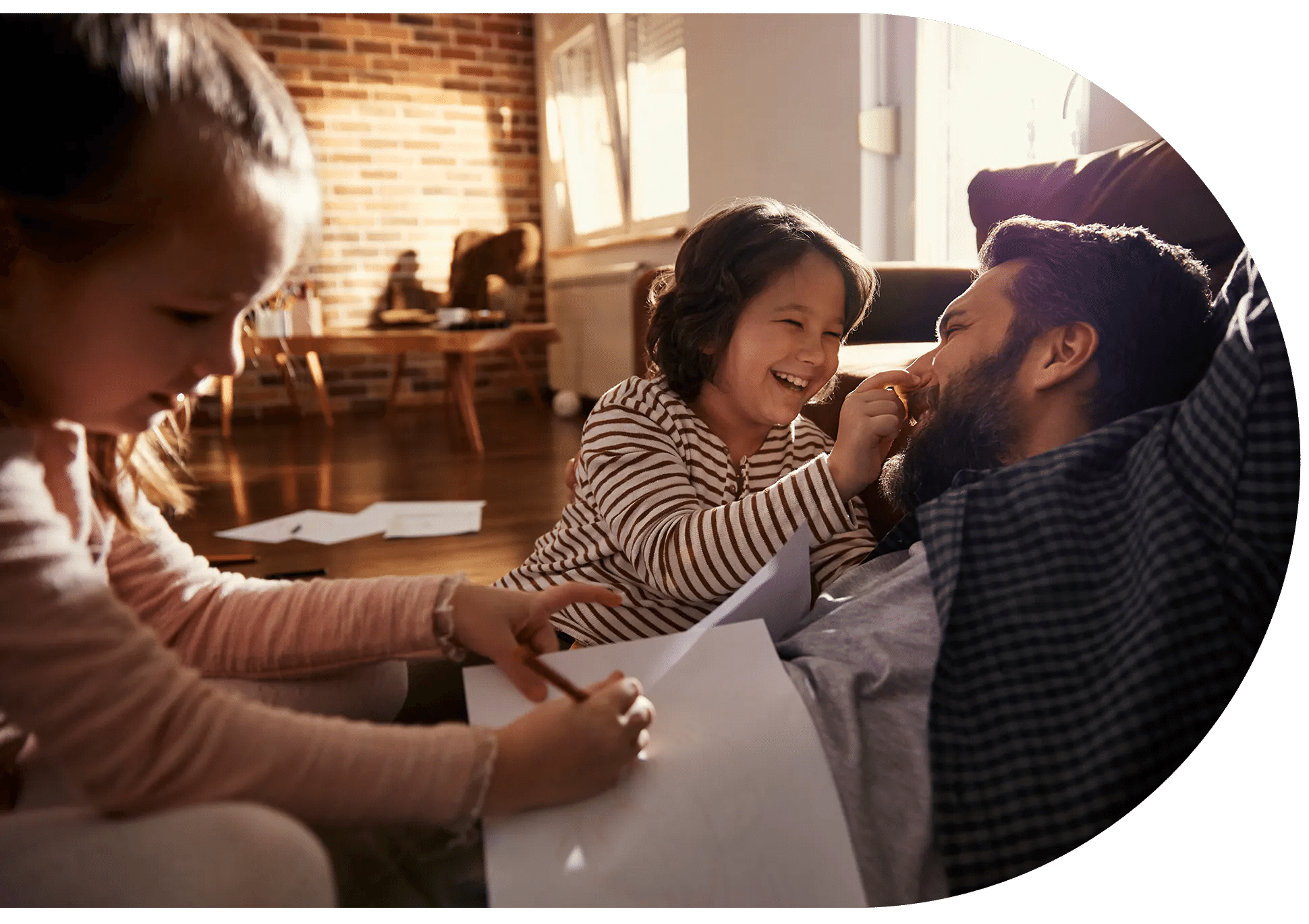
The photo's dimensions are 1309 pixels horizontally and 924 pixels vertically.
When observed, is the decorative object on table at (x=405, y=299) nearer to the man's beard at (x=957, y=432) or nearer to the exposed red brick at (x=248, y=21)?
the exposed red brick at (x=248, y=21)

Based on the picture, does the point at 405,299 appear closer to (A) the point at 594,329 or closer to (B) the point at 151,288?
(A) the point at 594,329

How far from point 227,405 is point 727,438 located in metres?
0.36

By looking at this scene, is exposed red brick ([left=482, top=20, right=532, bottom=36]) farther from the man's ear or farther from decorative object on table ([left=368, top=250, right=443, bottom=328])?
the man's ear

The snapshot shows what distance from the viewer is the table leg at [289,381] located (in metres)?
0.58

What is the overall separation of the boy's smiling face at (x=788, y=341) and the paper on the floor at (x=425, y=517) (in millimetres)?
334

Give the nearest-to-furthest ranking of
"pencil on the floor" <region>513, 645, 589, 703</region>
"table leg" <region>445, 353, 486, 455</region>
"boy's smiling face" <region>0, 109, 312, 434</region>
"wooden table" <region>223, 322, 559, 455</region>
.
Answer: "boy's smiling face" <region>0, 109, 312, 434</region>
"pencil on the floor" <region>513, 645, 589, 703</region>
"wooden table" <region>223, 322, 559, 455</region>
"table leg" <region>445, 353, 486, 455</region>

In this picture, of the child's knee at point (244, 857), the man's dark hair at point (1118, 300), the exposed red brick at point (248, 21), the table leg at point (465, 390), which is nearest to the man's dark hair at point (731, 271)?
the man's dark hair at point (1118, 300)

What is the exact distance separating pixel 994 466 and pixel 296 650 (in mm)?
498

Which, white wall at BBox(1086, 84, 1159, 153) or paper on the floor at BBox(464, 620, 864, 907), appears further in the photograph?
white wall at BBox(1086, 84, 1159, 153)

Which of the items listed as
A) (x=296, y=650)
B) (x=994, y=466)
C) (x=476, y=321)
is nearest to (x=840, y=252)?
(x=994, y=466)

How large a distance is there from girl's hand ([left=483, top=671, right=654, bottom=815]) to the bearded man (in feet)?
0.41

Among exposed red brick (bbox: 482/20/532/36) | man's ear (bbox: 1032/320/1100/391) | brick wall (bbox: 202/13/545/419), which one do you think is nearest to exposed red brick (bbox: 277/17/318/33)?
brick wall (bbox: 202/13/545/419)

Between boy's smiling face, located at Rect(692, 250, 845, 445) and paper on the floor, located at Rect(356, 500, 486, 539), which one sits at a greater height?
boy's smiling face, located at Rect(692, 250, 845, 445)

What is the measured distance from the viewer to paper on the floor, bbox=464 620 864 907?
17.5 inches
